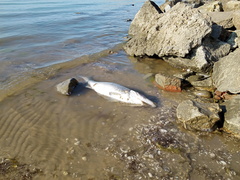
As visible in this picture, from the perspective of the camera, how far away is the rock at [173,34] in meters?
7.88

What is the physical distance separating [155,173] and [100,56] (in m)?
7.11

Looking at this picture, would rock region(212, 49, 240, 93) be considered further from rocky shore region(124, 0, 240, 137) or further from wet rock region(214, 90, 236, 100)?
wet rock region(214, 90, 236, 100)

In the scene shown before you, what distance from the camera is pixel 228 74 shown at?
6543 mm

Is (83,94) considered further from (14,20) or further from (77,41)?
(14,20)

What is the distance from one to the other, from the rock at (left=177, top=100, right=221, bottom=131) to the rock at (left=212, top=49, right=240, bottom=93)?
143cm

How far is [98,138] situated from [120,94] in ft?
6.18

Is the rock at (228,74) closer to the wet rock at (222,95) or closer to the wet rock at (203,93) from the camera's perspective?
the wet rock at (222,95)

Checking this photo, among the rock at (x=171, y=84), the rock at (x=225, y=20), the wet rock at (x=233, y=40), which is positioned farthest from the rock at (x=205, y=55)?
the rock at (x=225, y=20)

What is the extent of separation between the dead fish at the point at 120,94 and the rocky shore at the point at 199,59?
1.18 metres

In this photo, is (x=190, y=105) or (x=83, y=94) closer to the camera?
(x=190, y=105)

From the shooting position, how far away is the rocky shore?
5.07 meters

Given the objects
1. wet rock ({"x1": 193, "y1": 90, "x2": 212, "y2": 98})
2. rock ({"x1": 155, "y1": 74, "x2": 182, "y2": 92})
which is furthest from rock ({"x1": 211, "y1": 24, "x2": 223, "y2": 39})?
rock ({"x1": 155, "y1": 74, "x2": 182, "y2": 92})

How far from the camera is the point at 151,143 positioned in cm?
466

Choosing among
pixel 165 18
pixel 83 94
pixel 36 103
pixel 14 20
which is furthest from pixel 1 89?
pixel 14 20
